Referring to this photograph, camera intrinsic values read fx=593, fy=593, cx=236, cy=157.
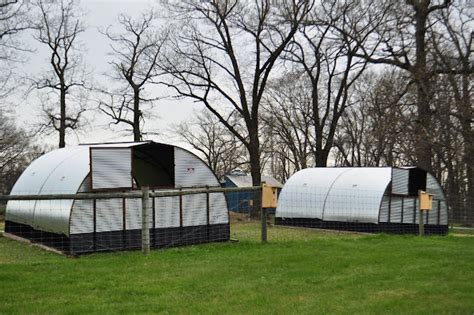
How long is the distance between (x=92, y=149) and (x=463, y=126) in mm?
16471

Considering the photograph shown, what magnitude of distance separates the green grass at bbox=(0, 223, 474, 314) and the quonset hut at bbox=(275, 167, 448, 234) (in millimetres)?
10049

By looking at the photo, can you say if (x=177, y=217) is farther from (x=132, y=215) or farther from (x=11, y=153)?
(x=11, y=153)

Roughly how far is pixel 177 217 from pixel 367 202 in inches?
321

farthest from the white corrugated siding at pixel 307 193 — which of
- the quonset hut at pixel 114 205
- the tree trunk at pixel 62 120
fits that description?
the tree trunk at pixel 62 120

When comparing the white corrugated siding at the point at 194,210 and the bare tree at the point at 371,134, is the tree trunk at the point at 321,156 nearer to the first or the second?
the bare tree at the point at 371,134

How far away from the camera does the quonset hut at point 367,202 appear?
68.2 feet

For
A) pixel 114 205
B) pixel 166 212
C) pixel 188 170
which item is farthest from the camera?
pixel 188 170

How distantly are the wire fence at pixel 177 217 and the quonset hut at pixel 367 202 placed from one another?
Answer: 37mm

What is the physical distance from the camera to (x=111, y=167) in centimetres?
1397

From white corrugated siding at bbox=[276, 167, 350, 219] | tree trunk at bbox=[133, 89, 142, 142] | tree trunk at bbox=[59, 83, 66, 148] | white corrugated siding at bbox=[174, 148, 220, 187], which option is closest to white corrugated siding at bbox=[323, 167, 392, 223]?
white corrugated siding at bbox=[276, 167, 350, 219]

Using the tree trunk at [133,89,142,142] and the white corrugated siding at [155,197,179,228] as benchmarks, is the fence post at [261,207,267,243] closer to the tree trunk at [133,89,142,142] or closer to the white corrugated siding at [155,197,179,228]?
the white corrugated siding at [155,197,179,228]

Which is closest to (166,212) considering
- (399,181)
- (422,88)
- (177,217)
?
(177,217)

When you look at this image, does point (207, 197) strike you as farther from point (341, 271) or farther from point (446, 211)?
point (446, 211)

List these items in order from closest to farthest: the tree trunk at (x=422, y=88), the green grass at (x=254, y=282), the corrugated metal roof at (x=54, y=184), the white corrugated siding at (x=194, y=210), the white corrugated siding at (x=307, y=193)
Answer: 1. the green grass at (x=254, y=282)
2. the corrugated metal roof at (x=54, y=184)
3. the white corrugated siding at (x=194, y=210)
4. the white corrugated siding at (x=307, y=193)
5. the tree trunk at (x=422, y=88)
